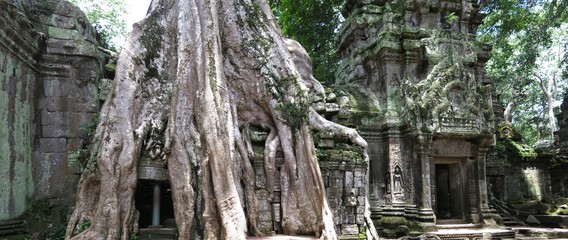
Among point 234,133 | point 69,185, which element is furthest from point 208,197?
point 69,185

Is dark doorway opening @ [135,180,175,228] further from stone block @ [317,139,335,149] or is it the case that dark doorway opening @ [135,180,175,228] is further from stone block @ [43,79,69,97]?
stone block @ [317,139,335,149]

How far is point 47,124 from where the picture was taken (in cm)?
650

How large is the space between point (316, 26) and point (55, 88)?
839cm

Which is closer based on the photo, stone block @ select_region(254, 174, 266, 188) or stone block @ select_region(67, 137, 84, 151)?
stone block @ select_region(254, 174, 266, 188)

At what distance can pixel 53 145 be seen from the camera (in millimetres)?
6457

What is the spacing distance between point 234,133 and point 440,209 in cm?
706

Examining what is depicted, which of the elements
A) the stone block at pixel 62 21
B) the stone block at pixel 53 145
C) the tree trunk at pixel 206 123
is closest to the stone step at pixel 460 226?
the tree trunk at pixel 206 123

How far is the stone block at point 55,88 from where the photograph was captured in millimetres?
6567

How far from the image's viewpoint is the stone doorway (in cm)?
973

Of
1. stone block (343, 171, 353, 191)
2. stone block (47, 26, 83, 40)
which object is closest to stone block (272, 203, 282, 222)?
stone block (343, 171, 353, 191)

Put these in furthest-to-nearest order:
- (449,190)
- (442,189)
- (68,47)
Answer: (442,189) < (449,190) < (68,47)

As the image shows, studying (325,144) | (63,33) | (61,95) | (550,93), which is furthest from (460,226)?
(550,93)

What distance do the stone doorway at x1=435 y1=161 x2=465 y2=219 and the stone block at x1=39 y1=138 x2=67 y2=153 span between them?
757 cm

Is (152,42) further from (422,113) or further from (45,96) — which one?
(422,113)
